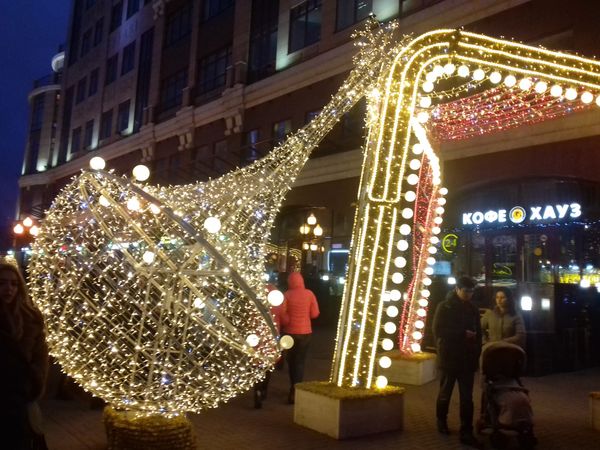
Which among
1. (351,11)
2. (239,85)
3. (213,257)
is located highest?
(351,11)

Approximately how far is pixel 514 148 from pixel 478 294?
3.76m

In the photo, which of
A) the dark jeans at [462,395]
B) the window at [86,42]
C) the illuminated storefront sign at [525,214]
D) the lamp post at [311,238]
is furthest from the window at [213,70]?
the dark jeans at [462,395]

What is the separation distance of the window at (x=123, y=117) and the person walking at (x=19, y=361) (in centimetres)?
3043

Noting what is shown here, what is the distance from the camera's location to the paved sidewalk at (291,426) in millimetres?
6266

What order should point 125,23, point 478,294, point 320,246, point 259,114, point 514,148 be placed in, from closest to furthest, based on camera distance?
point 478,294 < point 514,148 < point 320,246 < point 259,114 < point 125,23

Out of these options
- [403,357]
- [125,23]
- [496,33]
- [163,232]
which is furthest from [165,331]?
[125,23]

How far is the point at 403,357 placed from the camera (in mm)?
10086

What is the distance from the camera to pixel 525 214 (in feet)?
48.3

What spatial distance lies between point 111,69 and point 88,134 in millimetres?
4471

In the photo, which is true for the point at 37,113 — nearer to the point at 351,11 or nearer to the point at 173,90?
the point at 173,90

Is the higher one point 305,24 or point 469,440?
point 305,24

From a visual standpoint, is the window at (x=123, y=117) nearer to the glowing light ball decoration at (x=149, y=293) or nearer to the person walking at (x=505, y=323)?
the person walking at (x=505, y=323)

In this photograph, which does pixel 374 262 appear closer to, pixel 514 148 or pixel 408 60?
pixel 408 60

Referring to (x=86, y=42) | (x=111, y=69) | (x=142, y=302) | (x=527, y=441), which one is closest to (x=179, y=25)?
(x=111, y=69)
